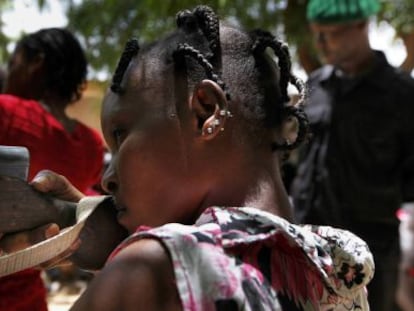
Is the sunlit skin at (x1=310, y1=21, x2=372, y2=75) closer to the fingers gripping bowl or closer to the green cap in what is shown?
the green cap

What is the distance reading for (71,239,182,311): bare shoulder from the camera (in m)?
1.32

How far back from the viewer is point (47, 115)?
3217mm

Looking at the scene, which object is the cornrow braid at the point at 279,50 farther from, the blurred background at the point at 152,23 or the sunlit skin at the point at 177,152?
the blurred background at the point at 152,23

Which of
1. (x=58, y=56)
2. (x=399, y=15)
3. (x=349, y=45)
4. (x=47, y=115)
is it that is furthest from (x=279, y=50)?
(x=399, y=15)

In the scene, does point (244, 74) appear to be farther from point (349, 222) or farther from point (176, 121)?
point (349, 222)

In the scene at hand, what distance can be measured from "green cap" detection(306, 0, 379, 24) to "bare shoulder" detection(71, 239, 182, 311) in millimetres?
3191

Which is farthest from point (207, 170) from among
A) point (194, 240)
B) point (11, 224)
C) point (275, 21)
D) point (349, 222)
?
point (275, 21)

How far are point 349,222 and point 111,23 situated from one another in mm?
4650

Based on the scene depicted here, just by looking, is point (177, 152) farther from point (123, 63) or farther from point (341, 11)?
point (341, 11)

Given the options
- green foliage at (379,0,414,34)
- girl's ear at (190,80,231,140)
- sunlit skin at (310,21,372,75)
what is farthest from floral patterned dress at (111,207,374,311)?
green foliage at (379,0,414,34)

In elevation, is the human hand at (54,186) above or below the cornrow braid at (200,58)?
below

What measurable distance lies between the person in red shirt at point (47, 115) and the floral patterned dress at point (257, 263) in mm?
1434

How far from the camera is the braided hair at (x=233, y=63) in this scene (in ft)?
5.21

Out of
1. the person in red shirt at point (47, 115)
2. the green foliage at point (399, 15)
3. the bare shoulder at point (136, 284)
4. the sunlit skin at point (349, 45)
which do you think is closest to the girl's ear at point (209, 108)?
the bare shoulder at point (136, 284)
